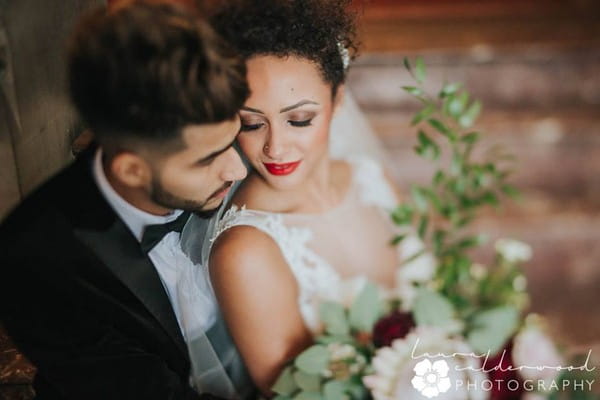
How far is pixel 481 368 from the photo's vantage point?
34.7 inches

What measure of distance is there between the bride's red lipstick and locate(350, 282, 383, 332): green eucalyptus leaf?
256 millimetres

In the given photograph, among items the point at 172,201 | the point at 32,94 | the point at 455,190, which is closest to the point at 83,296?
the point at 172,201

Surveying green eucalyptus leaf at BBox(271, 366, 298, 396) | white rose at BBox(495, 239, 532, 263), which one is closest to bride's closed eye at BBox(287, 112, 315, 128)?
Answer: green eucalyptus leaf at BBox(271, 366, 298, 396)

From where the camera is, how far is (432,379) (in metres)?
0.86

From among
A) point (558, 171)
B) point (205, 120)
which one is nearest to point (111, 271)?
point (205, 120)

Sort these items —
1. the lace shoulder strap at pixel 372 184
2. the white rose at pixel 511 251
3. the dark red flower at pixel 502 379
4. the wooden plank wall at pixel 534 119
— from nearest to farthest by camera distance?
the dark red flower at pixel 502 379 < the white rose at pixel 511 251 < the lace shoulder strap at pixel 372 184 < the wooden plank wall at pixel 534 119

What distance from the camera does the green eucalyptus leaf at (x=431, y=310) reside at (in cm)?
96

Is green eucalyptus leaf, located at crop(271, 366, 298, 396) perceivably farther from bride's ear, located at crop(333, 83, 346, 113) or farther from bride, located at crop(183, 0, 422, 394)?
bride's ear, located at crop(333, 83, 346, 113)

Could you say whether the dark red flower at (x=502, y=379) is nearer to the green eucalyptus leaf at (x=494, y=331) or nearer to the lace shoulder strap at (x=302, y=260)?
the green eucalyptus leaf at (x=494, y=331)

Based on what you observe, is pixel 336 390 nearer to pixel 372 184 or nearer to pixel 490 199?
pixel 490 199

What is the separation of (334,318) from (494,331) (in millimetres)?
276

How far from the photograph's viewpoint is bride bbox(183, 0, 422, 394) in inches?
36.0

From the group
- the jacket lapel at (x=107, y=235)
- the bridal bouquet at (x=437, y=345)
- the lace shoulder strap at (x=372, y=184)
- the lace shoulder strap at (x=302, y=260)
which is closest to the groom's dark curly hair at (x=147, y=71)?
the jacket lapel at (x=107, y=235)

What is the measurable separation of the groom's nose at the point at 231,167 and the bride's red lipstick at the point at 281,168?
156 millimetres
